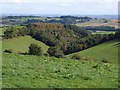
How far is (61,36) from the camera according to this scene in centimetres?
15150

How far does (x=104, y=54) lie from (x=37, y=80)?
81.6m

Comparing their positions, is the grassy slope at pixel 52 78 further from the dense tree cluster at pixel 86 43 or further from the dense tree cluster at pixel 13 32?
the dense tree cluster at pixel 13 32

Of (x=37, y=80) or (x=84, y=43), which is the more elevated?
(x=37, y=80)

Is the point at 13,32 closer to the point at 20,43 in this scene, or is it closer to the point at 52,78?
the point at 20,43

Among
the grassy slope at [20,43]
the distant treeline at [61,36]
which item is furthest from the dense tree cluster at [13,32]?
the grassy slope at [20,43]

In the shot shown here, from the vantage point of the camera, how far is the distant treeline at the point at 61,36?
117 metres

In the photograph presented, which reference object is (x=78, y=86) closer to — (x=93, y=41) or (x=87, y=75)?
(x=87, y=75)

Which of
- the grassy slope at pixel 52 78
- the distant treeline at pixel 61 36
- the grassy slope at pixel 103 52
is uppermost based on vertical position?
the grassy slope at pixel 52 78

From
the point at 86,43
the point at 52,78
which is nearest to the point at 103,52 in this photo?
the point at 86,43

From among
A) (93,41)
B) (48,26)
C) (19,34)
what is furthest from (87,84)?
(48,26)

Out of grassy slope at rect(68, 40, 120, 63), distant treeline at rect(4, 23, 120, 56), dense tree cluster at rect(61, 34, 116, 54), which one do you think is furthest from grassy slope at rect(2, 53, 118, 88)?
dense tree cluster at rect(61, 34, 116, 54)

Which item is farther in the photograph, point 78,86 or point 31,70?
point 31,70

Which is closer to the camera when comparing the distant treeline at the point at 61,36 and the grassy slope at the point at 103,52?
the grassy slope at the point at 103,52

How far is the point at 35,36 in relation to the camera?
444 feet
